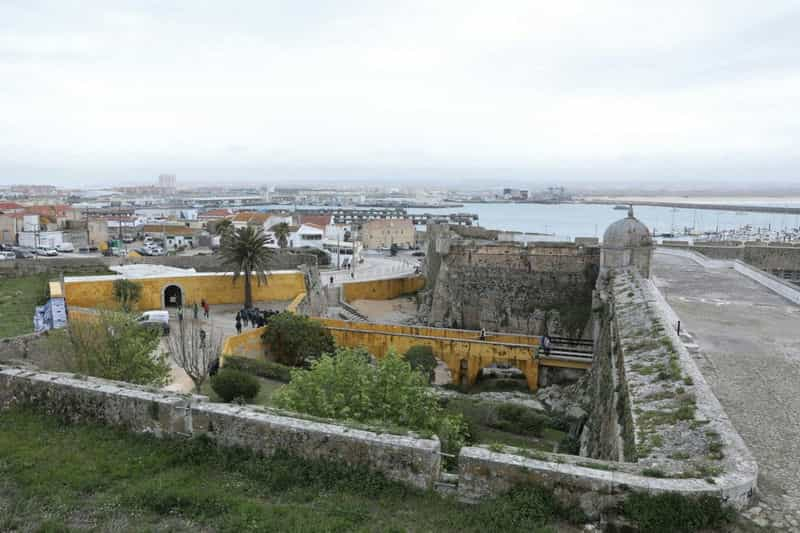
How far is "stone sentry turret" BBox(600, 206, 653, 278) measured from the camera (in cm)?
2117

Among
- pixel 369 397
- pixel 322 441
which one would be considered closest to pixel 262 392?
pixel 369 397

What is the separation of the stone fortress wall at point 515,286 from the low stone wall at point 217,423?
75.5ft

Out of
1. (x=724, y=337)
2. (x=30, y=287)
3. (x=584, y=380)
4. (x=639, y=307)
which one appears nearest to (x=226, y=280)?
(x=30, y=287)

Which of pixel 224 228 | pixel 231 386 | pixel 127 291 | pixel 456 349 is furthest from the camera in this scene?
pixel 224 228

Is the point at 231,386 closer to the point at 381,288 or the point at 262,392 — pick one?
the point at 262,392

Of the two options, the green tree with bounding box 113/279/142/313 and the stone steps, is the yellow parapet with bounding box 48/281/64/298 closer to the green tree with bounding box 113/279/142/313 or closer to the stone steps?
the green tree with bounding box 113/279/142/313

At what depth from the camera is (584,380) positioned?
20391mm

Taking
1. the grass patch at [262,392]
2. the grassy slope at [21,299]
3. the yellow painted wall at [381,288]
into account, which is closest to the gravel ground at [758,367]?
the grass patch at [262,392]

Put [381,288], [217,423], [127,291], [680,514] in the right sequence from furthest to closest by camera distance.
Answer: [381,288] < [127,291] < [217,423] < [680,514]

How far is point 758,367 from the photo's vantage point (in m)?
10.5

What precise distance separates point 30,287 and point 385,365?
25.5 metres

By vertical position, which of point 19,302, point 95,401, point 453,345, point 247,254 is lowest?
point 453,345

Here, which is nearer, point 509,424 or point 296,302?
point 509,424

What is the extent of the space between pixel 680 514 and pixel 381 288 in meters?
35.4
